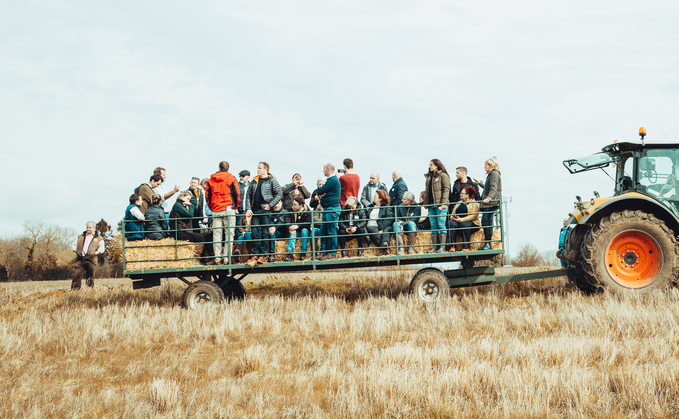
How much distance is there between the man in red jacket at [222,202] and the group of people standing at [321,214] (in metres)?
0.02

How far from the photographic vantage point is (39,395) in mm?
4902

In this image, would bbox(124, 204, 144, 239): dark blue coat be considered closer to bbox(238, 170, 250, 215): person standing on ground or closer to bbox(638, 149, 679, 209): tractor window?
bbox(238, 170, 250, 215): person standing on ground

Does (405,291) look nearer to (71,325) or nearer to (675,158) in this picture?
(675,158)

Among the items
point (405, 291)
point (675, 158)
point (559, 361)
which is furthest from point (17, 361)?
point (675, 158)

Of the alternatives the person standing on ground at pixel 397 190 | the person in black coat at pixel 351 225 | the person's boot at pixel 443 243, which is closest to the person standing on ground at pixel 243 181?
the person in black coat at pixel 351 225

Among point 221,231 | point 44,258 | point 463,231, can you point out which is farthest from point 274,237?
point 44,258

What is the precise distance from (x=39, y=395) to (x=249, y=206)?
5929 mm

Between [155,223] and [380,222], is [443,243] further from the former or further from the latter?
[155,223]

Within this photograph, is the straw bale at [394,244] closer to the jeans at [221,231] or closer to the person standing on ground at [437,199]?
the person standing on ground at [437,199]

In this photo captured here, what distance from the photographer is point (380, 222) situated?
9617 mm

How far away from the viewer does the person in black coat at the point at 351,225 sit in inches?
378

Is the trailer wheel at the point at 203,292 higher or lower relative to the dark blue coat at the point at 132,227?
lower

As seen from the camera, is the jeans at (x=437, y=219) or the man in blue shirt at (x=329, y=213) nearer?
the jeans at (x=437, y=219)

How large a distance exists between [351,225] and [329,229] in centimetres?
42
